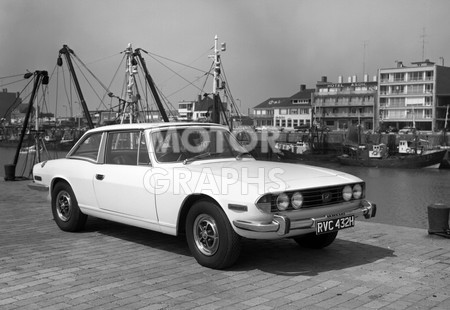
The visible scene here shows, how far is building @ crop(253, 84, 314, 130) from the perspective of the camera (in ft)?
410

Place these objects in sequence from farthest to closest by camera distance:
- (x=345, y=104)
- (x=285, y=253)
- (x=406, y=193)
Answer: (x=345, y=104) < (x=406, y=193) < (x=285, y=253)

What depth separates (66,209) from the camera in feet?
24.4

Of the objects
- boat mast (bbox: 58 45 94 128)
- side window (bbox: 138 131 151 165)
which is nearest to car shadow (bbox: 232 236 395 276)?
side window (bbox: 138 131 151 165)

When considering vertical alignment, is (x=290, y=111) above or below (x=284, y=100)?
below

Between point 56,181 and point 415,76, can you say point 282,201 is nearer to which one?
point 56,181

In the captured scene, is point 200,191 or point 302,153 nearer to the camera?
point 200,191

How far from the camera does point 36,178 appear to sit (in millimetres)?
8094

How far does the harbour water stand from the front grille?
1047cm

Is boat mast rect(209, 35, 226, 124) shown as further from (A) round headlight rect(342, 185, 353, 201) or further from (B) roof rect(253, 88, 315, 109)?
(B) roof rect(253, 88, 315, 109)

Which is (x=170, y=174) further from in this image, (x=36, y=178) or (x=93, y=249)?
(x=36, y=178)

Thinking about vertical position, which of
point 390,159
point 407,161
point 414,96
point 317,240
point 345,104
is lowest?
point 407,161

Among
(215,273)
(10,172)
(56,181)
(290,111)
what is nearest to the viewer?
(215,273)

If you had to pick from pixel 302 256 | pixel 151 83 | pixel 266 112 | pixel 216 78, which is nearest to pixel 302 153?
pixel 216 78

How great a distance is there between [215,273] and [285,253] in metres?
1.27
